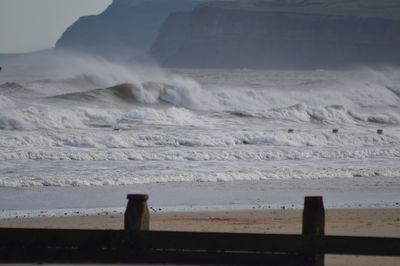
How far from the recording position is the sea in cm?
1454

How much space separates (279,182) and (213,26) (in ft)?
465

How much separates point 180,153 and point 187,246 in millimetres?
13515

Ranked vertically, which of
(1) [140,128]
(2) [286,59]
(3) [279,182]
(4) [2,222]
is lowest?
(4) [2,222]

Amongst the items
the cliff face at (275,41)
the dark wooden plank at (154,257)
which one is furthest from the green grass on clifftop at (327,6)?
the dark wooden plank at (154,257)

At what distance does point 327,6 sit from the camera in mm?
163125

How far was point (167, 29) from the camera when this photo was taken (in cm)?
16362

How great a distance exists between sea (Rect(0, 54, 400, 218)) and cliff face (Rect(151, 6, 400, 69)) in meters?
→ 105

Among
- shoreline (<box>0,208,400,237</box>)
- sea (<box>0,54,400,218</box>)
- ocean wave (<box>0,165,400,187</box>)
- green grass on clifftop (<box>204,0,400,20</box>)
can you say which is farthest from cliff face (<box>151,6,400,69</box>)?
shoreline (<box>0,208,400,237</box>)

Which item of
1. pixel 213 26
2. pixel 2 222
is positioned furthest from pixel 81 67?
pixel 213 26

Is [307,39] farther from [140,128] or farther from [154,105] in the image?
[140,128]

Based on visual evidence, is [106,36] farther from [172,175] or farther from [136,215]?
[136,215]

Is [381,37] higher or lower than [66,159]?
higher

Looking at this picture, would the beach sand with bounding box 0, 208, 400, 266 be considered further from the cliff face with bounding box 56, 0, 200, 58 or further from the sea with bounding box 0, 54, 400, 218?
the cliff face with bounding box 56, 0, 200, 58

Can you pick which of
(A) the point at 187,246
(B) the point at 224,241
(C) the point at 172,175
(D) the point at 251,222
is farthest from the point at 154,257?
(C) the point at 172,175
